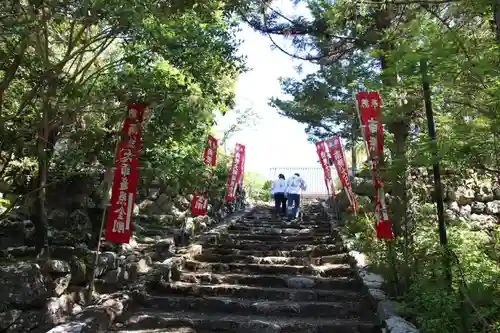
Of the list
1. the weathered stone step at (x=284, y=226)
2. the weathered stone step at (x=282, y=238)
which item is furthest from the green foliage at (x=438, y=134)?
the weathered stone step at (x=284, y=226)

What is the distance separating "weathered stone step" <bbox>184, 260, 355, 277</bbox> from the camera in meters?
7.25

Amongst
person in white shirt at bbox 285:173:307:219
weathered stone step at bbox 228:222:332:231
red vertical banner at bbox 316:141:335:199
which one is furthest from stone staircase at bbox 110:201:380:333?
red vertical banner at bbox 316:141:335:199

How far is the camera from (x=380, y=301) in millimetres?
5320

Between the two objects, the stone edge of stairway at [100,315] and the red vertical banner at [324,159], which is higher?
the red vertical banner at [324,159]

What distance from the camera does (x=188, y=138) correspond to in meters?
7.14

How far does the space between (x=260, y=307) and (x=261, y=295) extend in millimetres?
555

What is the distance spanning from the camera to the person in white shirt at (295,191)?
12.7 metres

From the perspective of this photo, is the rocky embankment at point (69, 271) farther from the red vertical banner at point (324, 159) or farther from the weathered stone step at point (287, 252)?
the red vertical banner at point (324, 159)

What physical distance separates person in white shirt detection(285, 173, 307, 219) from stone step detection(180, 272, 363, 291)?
18.8 ft

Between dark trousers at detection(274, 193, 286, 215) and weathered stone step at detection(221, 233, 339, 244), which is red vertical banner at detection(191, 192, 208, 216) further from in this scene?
dark trousers at detection(274, 193, 286, 215)

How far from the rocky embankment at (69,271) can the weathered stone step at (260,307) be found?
0.52 metres

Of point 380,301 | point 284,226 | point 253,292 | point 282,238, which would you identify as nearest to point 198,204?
point 282,238

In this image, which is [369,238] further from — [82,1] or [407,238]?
[82,1]

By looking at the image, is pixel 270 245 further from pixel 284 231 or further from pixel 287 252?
pixel 284 231
